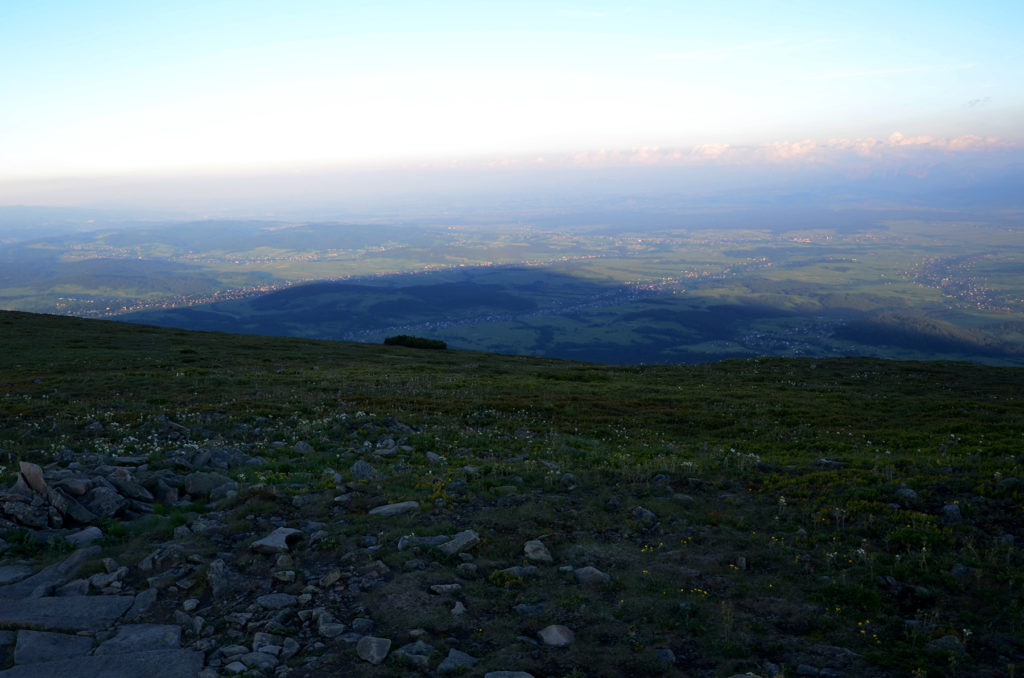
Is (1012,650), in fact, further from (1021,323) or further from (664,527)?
(1021,323)

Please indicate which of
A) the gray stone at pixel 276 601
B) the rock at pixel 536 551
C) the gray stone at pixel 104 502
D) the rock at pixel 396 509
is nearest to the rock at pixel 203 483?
the gray stone at pixel 104 502

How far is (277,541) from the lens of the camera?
11469mm

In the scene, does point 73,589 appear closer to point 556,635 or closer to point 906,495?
point 556,635

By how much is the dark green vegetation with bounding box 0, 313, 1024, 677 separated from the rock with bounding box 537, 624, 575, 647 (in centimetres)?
21

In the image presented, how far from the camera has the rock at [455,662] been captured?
8.00 metres

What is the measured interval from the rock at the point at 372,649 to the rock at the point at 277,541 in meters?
3.65

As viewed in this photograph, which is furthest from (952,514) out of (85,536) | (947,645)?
(85,536)

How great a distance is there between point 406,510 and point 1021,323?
237 metres

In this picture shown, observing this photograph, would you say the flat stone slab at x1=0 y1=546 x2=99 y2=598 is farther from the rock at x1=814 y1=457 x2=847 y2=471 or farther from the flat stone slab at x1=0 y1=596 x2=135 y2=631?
the rock at x1=814 y1=457 x2=847 y2=471

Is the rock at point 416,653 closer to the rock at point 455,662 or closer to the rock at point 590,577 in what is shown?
the rock at point 455,662

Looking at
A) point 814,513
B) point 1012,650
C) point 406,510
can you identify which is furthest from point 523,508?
point 1012,650

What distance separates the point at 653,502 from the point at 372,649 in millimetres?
7768

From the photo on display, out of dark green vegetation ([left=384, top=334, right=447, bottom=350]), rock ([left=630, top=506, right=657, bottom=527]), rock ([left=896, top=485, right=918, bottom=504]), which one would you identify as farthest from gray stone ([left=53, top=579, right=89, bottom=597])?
dark green vegetation ([left=384, top=334, right=447, bottom=350])

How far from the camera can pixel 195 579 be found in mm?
10523
